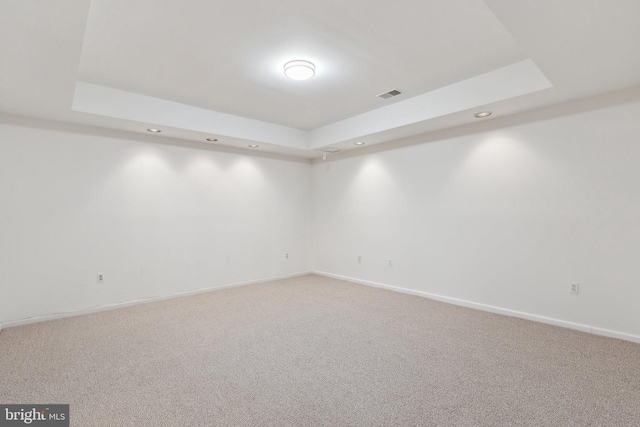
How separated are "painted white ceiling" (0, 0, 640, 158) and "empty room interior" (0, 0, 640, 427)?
2 cm

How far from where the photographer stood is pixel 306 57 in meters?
2.71

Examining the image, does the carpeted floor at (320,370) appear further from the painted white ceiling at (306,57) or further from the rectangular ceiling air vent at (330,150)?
the rectangular ceiling air vent at (330,150)

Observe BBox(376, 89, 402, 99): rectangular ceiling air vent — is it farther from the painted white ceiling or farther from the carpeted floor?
the carpeted floor

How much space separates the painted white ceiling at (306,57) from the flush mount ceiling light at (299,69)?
7 cm

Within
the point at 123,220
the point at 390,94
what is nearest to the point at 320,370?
the point at 390,94

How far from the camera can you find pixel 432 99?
3.58 meters

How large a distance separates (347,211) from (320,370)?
3.46 meters

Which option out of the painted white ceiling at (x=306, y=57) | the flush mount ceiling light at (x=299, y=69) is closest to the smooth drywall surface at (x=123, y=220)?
the painted white ceiling at (x=306, y=57)

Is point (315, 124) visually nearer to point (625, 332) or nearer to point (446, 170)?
point (446, 170)

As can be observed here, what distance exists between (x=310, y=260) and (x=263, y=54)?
4.32 meters

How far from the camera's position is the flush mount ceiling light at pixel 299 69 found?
276cm

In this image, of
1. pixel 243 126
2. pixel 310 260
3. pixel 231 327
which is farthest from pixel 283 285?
pixel 243 126

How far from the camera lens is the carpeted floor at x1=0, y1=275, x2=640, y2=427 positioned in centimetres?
181

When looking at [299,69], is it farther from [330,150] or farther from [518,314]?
[518,314]
